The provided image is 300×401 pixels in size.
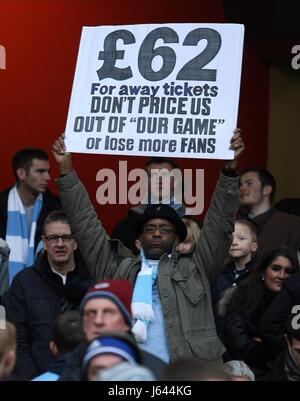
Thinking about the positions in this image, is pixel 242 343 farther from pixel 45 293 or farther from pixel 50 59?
pixel 50 59

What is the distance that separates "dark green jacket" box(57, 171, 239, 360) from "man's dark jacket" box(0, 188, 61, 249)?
7.17ft

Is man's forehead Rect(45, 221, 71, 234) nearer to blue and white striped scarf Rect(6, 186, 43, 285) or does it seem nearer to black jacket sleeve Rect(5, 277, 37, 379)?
black jacket sleeve Rect(5, 277, 37, 379)

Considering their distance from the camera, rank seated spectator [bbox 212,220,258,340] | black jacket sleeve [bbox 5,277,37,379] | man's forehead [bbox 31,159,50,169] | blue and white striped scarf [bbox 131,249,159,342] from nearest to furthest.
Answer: blue and white striped scarf [bbox 131,249,159,342] < black jacket sleeve [bbox 5,277,37,379] < seated spectator [bbox 212,220,258,340] < man's forehead [bbox 31,159,50,169]

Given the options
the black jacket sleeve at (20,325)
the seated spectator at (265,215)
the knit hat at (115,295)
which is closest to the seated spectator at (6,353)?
the knit hat at (115,295)

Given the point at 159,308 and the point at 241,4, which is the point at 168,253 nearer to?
the point at 159,308

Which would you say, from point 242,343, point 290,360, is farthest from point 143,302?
point 242,343

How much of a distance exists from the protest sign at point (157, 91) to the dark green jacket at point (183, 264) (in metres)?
0.26

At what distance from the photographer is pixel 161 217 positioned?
7156 millimetres

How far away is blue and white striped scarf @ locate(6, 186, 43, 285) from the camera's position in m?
9.27

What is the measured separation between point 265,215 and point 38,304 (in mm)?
2434

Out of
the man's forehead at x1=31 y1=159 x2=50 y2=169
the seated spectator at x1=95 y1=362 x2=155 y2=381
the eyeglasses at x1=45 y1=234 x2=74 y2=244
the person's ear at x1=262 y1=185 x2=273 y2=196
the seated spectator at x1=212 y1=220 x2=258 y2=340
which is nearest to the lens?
the seated spectator at x1=95 y1=362 x2=155 y2=381

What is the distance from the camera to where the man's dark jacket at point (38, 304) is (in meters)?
7.50

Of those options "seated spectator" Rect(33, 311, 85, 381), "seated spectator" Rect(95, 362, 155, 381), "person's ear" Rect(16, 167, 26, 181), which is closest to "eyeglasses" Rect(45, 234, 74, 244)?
"seated spectator" Rect(33, 311, 85, 381)

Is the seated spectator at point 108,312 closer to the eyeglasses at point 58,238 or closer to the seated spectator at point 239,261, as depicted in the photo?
the eyeglasses at point 58,238
